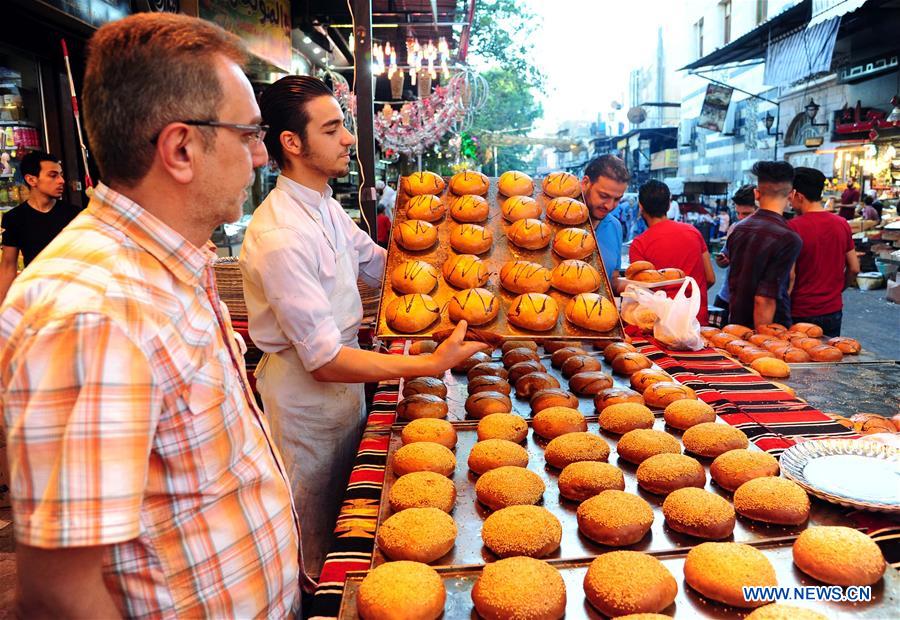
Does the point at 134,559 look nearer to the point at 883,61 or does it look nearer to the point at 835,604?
the point at 835,604

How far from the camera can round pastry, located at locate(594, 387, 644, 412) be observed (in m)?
2.44

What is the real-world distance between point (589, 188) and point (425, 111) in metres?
7.17

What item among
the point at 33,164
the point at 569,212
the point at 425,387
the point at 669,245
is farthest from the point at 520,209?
the point at 33,164

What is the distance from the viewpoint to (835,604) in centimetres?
137

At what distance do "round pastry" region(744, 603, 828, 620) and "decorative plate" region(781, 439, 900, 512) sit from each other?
Answer: 1.80 feet

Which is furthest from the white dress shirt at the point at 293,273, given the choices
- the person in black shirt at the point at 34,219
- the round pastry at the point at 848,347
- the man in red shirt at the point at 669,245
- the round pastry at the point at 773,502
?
the person in black shirt at the point at 34,219

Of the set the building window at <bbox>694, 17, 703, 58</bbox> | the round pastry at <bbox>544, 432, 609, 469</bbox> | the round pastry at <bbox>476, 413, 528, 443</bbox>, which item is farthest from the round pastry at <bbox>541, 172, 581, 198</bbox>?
the building window at <bbox>694, 17, 703, 58</bbox>

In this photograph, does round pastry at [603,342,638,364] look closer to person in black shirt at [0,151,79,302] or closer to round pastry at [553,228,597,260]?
round pastry at [553,228,597,260]

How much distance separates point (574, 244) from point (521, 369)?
654 mm

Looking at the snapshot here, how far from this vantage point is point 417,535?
5.13 ft

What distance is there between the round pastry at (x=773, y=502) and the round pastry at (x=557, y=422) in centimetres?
60

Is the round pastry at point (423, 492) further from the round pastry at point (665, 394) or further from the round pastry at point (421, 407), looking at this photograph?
the round pastry at point (665, 394)

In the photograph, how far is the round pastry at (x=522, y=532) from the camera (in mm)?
1554

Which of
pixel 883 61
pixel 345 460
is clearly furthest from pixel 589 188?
pixel 883 61
